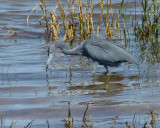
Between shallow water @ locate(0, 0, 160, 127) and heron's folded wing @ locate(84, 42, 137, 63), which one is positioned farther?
heron's folded wing @ locate(84, 42, 137, 63)

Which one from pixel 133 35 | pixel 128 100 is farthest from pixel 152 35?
pixel 128 100

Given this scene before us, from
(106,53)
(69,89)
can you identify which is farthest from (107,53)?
A: (69,89)

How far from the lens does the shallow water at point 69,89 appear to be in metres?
4.79

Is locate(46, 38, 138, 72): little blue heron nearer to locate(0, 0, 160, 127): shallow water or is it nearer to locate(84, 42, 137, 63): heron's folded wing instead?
locate(84, 42, 137, 63): heron's folded wing

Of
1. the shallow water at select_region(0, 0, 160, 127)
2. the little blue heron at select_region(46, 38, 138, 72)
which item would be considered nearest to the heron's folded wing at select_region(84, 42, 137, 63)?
the little blue heron at select_region(46, 38, 138, 72)

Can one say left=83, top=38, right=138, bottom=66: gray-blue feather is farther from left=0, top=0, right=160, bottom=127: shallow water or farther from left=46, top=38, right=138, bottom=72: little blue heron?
left=0, top=0, right=160, bottom=127: shallow water

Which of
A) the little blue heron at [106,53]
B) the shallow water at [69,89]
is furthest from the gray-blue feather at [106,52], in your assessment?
the shallow water at [69,89]

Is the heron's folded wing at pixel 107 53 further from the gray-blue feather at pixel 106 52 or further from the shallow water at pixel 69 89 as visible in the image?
the shallow water at pixel 69 89

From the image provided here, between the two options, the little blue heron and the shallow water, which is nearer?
the shallow water

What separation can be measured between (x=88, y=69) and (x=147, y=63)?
964mm

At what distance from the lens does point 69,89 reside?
6.18m

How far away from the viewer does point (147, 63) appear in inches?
297

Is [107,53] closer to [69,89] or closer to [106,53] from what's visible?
[106,53]

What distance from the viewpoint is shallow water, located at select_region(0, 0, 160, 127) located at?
4.79m
